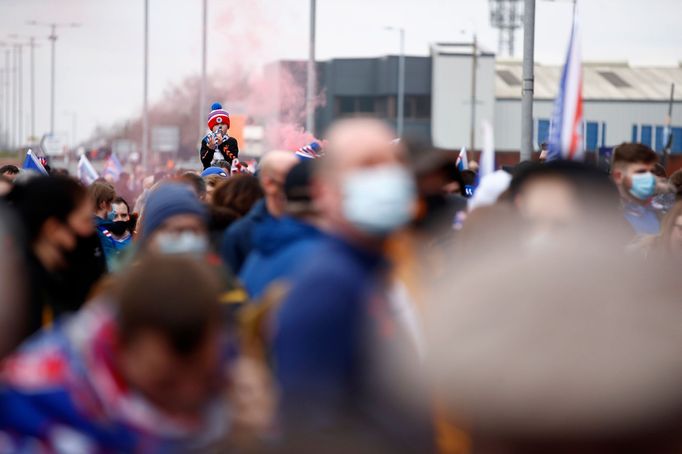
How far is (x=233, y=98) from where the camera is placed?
72.2 meters

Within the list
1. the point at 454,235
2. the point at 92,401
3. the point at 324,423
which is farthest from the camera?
the point at 454,235

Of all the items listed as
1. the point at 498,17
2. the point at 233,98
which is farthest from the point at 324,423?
the point at 498,17

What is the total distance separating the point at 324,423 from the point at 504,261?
1.02 meters

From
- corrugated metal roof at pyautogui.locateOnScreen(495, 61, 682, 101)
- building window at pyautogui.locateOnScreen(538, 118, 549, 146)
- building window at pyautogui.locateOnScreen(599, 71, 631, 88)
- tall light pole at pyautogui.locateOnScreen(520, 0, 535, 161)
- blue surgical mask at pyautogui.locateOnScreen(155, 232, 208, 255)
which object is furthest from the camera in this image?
building window at pyautogui.locateOnScreen(599, 71, 631, 88)

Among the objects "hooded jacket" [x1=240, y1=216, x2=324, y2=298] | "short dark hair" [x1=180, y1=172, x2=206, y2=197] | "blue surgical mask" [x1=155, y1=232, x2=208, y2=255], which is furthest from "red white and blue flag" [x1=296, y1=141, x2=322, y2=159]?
Result: "hooded jacket" [x1=240, y1=216, x2=324, y2=298]

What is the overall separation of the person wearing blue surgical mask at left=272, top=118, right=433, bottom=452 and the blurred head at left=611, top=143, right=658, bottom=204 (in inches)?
191

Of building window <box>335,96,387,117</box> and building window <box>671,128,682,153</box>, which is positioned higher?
building window <box>335,96,387,117</box>

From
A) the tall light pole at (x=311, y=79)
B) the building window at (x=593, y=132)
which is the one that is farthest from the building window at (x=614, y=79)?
the tall light pole at (x=311, y=79)

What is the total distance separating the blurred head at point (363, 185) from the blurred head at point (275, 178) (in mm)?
2656

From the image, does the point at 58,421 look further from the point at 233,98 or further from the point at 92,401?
the point at 233,98

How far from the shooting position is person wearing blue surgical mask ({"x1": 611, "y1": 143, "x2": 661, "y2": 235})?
8.20 m

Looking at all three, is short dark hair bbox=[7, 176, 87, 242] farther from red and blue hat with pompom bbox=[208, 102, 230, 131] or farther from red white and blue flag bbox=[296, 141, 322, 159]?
red and blue hat with pompom bbox=[208, 102, 230, 131]

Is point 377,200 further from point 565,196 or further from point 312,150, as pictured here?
point 312,150

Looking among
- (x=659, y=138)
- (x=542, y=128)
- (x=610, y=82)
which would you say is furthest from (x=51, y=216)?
(x=610, y=82)
